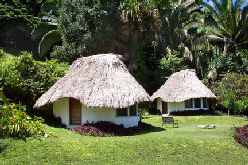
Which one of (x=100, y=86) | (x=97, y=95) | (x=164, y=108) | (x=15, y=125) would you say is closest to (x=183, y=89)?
(x=164, y=108)

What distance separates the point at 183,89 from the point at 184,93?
500 millimetres

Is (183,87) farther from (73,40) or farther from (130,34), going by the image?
(73,40)

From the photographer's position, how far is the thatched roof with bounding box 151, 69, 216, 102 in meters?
22.6

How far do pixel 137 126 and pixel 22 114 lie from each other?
22.8 feet

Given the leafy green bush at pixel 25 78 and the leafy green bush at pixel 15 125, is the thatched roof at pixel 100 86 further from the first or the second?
the leafy green bush at pixel 15 125

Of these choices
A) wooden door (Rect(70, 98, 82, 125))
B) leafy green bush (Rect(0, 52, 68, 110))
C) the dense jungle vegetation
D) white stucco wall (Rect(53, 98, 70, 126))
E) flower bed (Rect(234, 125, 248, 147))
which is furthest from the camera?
the dense jungle vegetation

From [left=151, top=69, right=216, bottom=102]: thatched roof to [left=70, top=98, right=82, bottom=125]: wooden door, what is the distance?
9.88 meters

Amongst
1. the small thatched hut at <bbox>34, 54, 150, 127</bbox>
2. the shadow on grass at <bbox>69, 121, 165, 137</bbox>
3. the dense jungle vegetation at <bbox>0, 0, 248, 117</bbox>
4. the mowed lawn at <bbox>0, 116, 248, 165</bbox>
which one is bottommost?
the mowed lawn at <bbox>0, 116, 248, 165</bbox>

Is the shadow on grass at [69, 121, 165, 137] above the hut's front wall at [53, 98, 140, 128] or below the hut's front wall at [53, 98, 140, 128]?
below

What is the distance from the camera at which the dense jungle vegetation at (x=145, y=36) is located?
→ 24.7 meters

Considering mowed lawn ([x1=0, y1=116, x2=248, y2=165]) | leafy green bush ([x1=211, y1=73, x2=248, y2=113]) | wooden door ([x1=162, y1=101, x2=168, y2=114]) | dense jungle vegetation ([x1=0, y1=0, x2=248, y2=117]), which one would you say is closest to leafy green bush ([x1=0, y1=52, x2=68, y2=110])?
dense jungle vegetation ([x1=0, y1=0, x2=248, y2=117])

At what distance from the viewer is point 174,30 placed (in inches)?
1217

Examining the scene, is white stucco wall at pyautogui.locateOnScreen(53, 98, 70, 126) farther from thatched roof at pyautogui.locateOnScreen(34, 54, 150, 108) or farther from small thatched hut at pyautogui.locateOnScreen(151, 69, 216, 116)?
small thatched hut at pyautogui.locateOnScreen(151, 69, 216, 116)

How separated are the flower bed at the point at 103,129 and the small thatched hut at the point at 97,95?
486mm
